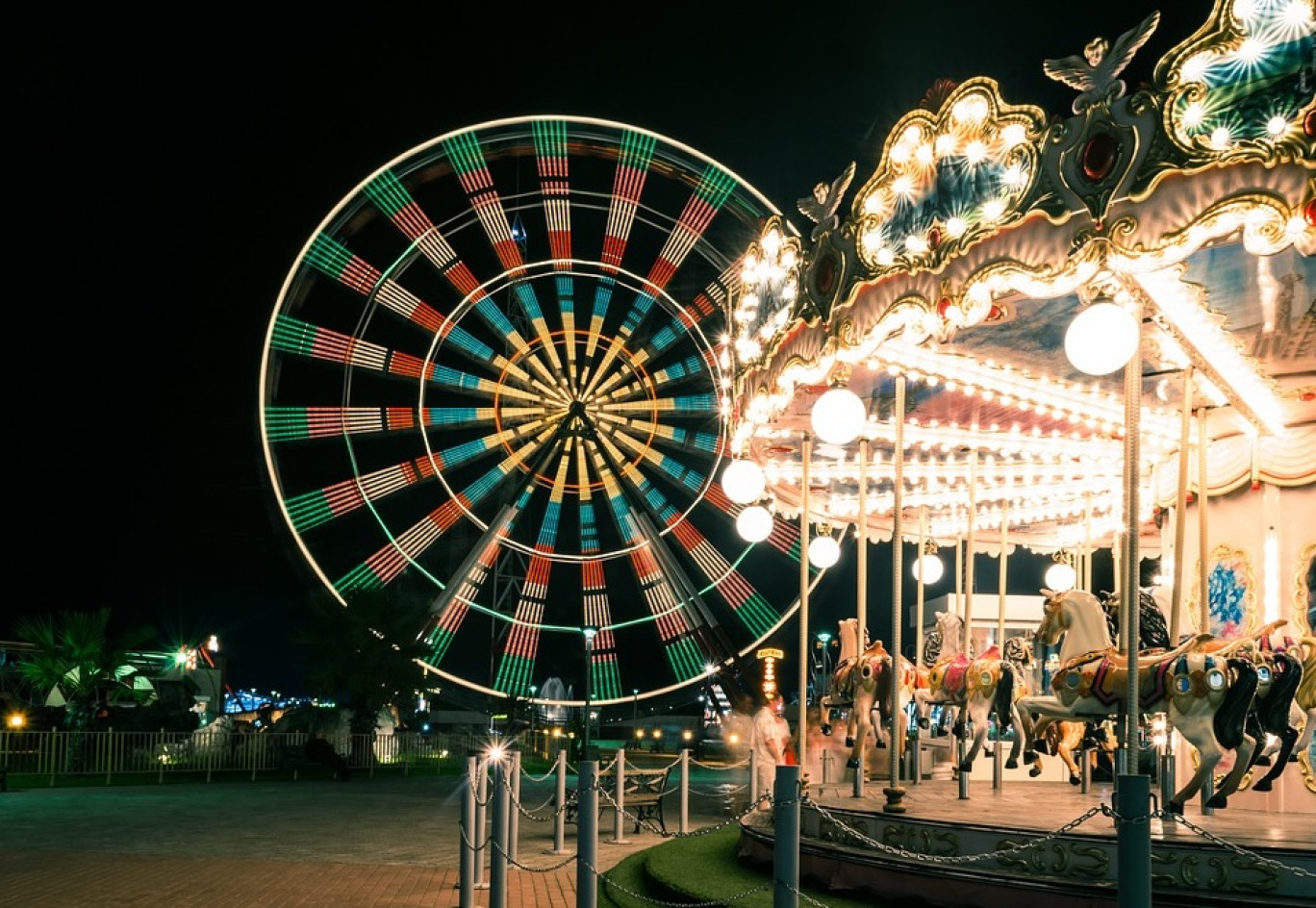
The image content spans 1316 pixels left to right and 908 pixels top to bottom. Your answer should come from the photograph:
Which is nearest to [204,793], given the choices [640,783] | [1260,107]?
[640,783]

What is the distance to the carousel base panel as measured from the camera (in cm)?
599

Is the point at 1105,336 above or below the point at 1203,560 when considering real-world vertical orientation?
above

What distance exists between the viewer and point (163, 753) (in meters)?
22.1

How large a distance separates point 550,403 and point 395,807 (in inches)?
356

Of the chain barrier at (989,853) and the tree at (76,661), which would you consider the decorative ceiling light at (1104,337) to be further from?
the tree at (76,661)

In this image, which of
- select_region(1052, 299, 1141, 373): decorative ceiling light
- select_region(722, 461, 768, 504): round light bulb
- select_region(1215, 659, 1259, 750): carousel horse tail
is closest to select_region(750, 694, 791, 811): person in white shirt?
select_region(722, 461, 768, 504): round light bulb

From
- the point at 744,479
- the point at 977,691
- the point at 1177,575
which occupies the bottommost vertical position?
the point at 977,691

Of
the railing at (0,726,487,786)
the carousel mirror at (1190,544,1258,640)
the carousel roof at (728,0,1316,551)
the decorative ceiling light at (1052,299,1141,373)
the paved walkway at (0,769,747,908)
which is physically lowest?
the railing at (0,726,487,786)

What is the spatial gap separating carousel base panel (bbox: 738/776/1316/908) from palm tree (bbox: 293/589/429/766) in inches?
737

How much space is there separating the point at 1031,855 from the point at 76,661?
23.2 meters

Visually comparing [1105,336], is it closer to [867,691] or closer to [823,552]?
[867,691]

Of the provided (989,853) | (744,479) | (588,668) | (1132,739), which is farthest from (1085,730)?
(588,668)

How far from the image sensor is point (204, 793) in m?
19.5

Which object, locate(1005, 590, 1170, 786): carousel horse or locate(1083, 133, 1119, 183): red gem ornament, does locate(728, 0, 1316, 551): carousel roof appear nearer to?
locate(1083, 133, 1119, 183): red gem ornament
